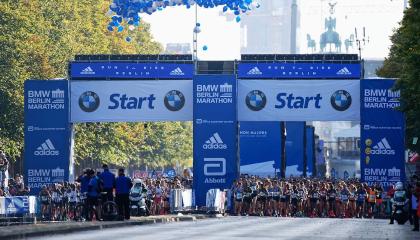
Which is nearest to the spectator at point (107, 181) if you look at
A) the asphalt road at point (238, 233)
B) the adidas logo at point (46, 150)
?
the asphalt road at point (238, 233)

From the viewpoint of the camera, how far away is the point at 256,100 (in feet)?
198

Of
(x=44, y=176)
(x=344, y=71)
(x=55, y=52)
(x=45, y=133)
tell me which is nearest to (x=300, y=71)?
(x=344, y=71)

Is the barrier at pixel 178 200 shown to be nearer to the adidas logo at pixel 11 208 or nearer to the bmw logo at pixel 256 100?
the bmw logo at pixel 256 100

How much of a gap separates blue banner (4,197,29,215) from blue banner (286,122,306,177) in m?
23.7

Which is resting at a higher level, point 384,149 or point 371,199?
point 384,149

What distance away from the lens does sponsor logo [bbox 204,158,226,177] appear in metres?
59.1

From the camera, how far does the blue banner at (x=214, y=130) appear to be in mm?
59094

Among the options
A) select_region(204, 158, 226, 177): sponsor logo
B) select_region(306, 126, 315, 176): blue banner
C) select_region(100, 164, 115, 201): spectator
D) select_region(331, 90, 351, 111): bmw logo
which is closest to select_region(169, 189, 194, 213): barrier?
select_region(204, 158, 226, 177): sponsor logo

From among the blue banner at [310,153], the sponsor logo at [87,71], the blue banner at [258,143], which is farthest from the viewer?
the blue banner at [310,153]

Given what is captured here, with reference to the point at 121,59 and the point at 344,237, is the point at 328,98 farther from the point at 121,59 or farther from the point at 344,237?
the point at 344,237

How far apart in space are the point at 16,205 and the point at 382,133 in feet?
49.4

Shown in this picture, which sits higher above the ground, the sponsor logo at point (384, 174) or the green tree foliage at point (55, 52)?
the green tree foliage at point (55, 52)

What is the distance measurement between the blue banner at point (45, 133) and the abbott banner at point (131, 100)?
0.81 metres

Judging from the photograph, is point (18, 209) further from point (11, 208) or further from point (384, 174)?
point (384, 174)
